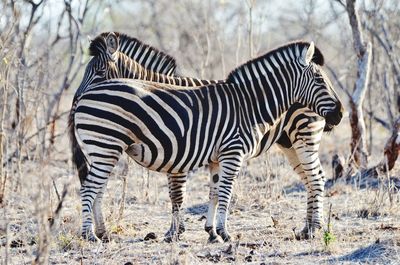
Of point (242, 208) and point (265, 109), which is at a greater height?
point (265, 109)

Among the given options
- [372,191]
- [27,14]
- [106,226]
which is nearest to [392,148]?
[372,191]

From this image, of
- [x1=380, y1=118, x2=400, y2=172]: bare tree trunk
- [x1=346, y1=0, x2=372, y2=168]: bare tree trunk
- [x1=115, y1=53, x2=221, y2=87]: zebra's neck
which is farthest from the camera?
[x1=346, y1=0, x2=372, y2=168]: bare tree trunk

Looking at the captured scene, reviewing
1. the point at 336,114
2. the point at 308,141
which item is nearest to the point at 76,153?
the point at 308,141

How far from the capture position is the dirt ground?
6.82 metres

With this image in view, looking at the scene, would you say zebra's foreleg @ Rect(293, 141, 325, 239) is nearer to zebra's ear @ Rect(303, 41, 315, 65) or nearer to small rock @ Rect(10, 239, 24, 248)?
zebra's ear @ Rect(303, 41, 315, 65)

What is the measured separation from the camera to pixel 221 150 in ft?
26.1

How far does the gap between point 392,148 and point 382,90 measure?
3.80 meters

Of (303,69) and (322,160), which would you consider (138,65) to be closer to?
(303,69)

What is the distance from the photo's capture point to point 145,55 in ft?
31.1

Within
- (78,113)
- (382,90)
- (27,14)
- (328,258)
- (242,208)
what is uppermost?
(27,14)

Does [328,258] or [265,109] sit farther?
[265,109]

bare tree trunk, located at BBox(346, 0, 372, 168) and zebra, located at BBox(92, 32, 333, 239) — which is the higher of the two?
bare tree trunk, located at BBox(346, 0, 372, 168)

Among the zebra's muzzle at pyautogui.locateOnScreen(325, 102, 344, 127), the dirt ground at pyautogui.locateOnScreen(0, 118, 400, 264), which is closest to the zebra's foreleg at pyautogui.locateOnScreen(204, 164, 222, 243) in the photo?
the dirt ground at pyautogui.locateOnScreen(0, 118, 400, 264)

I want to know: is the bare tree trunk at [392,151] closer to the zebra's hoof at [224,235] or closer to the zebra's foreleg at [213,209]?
the zebra's foreleg at [213,209]
